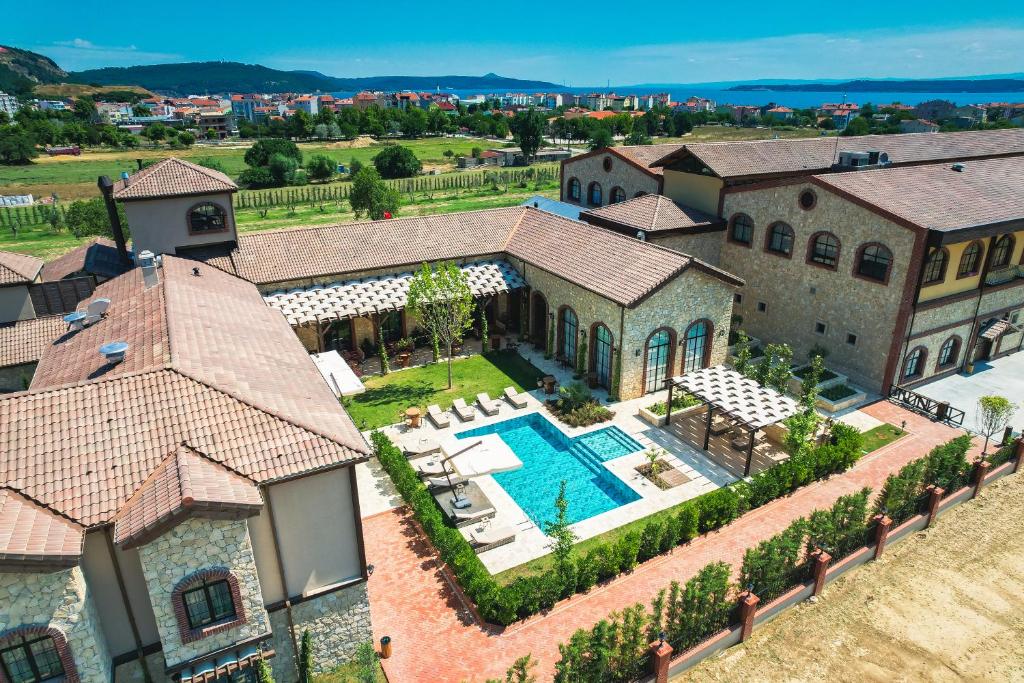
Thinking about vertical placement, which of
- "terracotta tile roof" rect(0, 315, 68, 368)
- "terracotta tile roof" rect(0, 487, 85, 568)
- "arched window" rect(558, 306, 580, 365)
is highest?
"terracotta tile roof" rect(0, 487, 85, 568)

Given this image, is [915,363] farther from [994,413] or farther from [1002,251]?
[1002,251]

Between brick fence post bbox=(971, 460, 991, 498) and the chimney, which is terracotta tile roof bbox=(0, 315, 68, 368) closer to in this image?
the chimney

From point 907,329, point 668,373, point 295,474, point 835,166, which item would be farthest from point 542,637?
Answer: point 835,166

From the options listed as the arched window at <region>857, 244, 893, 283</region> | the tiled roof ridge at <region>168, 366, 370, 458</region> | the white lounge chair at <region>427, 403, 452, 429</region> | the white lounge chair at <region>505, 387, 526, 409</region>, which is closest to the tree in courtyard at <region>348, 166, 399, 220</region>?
the white lounge chair at <region>505, 387, 526, 409</region>

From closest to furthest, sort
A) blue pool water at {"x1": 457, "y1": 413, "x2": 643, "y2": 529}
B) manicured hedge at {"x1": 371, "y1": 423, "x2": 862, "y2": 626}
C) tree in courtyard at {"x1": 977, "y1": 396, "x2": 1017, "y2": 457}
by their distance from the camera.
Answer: manicured hedge at {"x1": 371, "y1": 423, "x2": 862, "y2": 626}
blue pool water at {"x1": 457, "y1": 413, "x2": 643, "y2": 529}
tree in courtyard at {"x1": 977, "y1": 396, "x2": 1017, "y2": 457}

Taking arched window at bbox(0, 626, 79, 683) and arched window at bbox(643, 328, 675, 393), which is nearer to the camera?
arched window at bbox(0, 626, 79, 683)

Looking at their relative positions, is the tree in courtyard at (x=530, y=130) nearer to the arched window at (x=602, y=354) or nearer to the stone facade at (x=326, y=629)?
the arched window at (x=602, y=354)

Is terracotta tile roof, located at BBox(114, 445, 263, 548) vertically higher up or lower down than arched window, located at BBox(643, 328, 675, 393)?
higher up
